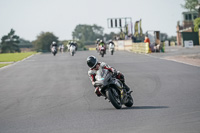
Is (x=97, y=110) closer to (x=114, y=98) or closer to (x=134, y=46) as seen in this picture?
(x=114, y=98)

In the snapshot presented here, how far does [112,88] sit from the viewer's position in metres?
10.6

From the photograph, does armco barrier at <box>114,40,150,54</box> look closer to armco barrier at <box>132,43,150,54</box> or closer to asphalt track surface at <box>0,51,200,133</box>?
armco barrier at <box>132,43,150,54</box>

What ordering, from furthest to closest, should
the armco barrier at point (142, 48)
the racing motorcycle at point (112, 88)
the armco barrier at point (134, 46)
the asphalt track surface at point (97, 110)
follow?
the armco barrier at point (134, 46) → the armco barrier at point (142, 48) → the racing motorcycle at point (112, 88) → the asphalt track surface at point (97, 110)

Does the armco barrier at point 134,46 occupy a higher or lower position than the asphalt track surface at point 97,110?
higher

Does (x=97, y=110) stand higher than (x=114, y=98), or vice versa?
(x=114, y=98)

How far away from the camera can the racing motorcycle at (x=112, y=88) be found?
10336mm

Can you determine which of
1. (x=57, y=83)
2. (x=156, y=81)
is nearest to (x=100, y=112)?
(x=156, y=81)

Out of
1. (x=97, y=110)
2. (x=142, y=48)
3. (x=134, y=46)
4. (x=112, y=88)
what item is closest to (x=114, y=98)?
(x=112, y=88)

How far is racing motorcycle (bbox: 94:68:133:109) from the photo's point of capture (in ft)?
33.9

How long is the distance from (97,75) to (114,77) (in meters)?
0.73

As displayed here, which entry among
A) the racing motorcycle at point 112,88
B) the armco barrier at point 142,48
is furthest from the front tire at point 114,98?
the armco barrier at point 142,48

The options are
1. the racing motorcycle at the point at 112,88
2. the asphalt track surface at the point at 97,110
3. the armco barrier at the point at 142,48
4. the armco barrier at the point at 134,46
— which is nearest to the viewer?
the asphalt track surface at the point at 97,110

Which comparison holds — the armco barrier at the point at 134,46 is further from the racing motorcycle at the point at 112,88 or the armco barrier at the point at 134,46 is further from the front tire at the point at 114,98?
the front tire at the point at 114,98

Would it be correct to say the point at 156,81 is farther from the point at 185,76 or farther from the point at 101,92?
the point at 101,92
